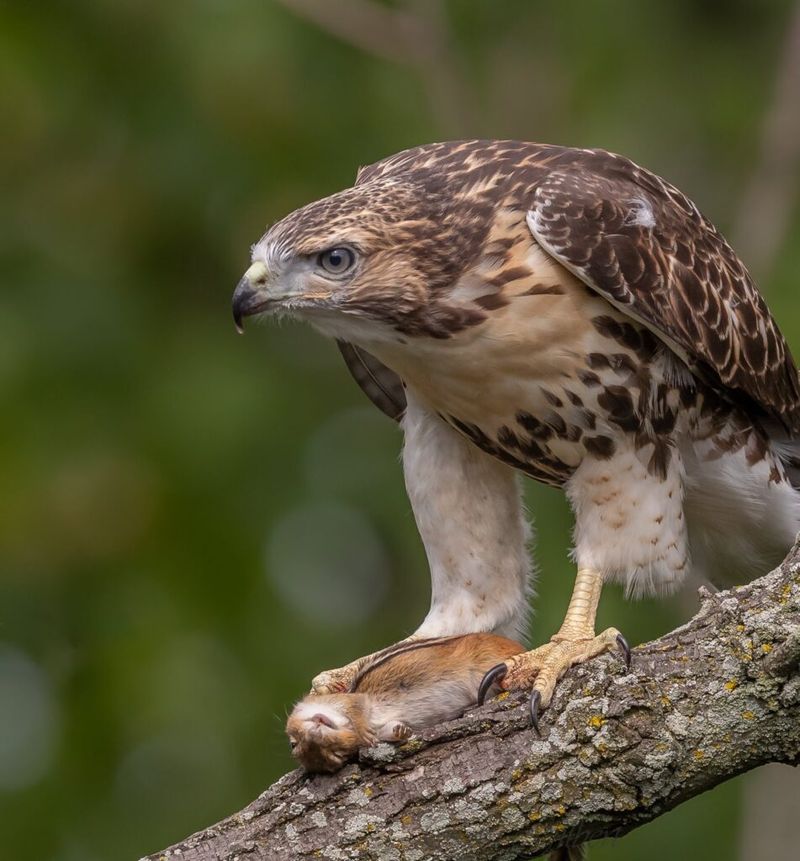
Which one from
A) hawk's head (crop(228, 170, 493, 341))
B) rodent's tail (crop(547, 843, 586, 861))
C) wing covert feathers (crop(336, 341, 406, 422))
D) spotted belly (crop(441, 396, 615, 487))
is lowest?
rodent's tail (crop(547, 843, 586, 861))

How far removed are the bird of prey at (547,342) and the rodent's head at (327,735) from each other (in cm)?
41

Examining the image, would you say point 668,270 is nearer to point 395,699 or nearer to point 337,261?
point 337,261

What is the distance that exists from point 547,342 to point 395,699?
1.05 m

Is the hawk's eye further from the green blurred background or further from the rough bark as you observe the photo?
the green blurred background

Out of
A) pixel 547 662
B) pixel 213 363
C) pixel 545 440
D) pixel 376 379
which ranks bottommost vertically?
pixel 547 662

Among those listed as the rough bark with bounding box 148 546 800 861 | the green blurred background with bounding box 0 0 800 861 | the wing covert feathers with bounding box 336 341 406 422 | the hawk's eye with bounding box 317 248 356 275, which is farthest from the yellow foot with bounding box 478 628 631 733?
the green blurred background with bounding box 0 0 800 861

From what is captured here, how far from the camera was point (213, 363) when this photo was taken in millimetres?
7949

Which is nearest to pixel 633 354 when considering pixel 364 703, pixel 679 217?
pixel 679 217

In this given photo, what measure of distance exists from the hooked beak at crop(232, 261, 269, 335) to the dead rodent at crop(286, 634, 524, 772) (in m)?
1.02

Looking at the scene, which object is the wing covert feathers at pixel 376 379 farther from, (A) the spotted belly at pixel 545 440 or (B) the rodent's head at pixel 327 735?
(B) the rodent's head at pixel 327 735

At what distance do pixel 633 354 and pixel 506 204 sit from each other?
0.55m

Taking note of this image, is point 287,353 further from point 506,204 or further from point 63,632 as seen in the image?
point 506,204

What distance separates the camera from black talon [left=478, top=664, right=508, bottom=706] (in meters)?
4.22

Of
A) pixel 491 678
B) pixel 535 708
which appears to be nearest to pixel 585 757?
pixel 535 708
